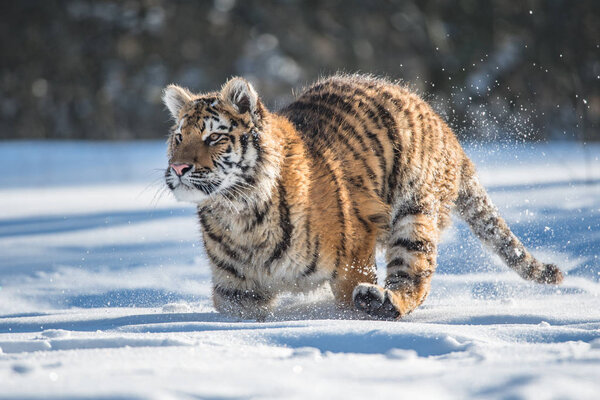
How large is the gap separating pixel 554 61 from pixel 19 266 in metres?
11.5

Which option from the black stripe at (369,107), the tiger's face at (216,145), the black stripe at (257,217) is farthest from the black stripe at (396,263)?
the tiger's face at (216,145)

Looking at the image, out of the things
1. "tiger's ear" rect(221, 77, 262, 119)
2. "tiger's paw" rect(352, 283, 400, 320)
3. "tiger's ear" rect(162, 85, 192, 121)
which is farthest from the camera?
"tiger's ear" rect(162, 85, 192, 121)

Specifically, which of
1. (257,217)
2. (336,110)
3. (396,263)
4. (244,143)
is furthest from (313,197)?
(336,110)

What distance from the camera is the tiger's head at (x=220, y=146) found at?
3484mm

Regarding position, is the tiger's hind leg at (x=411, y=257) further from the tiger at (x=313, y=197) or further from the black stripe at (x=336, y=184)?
the black stripe at (x=336, y=184)

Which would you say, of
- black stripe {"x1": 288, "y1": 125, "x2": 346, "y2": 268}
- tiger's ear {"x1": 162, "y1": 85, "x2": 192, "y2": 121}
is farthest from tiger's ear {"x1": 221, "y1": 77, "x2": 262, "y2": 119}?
black stripe {"x1": 288, "y1": 125, "x2": 346, "y2": 268}

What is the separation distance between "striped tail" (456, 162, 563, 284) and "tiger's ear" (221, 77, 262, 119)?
1543 mm

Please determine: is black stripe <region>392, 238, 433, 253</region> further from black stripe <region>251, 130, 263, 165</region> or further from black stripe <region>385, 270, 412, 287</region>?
black stripe <region>251, 130, 263, 165</region>

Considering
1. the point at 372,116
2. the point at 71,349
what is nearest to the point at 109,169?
the point at 372,116

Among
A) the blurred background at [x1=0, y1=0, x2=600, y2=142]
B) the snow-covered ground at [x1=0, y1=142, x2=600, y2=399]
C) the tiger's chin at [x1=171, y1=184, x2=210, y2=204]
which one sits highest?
the blurred background at [x1=0, y1=0, x2=600, y2=142]

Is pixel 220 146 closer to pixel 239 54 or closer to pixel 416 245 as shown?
pixel 416 245

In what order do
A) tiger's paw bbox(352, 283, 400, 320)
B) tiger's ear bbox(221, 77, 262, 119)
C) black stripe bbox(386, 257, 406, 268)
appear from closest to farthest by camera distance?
tiger's paw bbox(352, 283, 400, 320) < tiger's ear bbox(221, 77, 262, 119) < black stripe bbox(386, 257, 406, 268)

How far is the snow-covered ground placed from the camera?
2.12 m

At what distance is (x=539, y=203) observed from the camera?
6750mm
